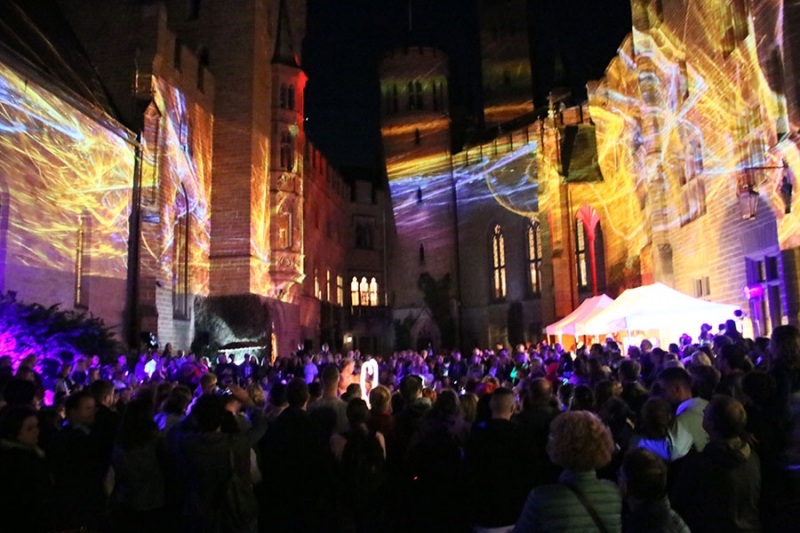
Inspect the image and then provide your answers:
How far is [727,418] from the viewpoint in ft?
11.3

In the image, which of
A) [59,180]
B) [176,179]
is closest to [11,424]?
[59,180]

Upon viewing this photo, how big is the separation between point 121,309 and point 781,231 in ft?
57.7

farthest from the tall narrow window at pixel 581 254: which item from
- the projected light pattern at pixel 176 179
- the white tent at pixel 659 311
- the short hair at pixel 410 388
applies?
the short hair at pixel 410 388

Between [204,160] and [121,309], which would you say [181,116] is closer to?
[204,160]

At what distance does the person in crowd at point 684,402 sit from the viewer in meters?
4.36

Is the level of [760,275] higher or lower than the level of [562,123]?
lower

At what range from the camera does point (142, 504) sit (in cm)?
448

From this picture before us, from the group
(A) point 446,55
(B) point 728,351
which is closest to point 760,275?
(B) point 728,351

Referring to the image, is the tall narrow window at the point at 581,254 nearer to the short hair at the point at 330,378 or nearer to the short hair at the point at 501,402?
the short hair at the point at 330,378

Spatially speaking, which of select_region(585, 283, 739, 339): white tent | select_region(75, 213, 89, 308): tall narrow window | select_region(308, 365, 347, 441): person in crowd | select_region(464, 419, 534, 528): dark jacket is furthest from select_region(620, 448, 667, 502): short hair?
select_region(75, 213, 89, 308): tall narrow window

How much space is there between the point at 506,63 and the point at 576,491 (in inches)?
1852

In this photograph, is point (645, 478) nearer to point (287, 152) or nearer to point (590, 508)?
point (590, 508)

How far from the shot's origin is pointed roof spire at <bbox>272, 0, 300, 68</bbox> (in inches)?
1098

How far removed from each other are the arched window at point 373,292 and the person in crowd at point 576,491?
39.1 m
